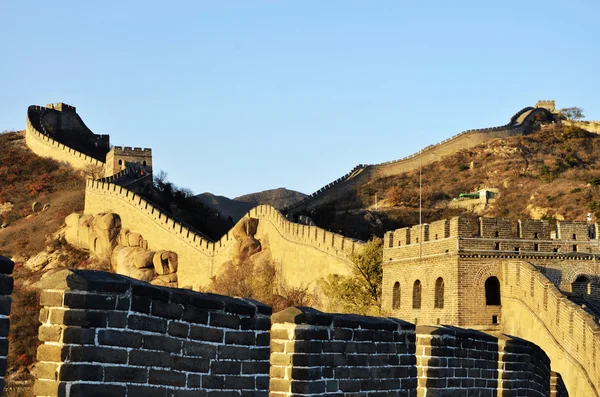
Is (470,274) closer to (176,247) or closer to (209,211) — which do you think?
(176,247)

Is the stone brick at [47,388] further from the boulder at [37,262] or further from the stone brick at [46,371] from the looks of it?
the boulder at [37,262]

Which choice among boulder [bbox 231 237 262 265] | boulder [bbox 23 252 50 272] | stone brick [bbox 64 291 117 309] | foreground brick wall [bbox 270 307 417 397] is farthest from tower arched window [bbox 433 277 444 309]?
boulder [bbox 23 252 50 272]

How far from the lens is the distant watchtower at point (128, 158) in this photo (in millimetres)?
70812

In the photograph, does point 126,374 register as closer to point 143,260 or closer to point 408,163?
point 143,260

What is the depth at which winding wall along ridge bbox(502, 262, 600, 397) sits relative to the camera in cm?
2547

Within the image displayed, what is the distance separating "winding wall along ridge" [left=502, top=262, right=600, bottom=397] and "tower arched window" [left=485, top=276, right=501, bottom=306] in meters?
0.43

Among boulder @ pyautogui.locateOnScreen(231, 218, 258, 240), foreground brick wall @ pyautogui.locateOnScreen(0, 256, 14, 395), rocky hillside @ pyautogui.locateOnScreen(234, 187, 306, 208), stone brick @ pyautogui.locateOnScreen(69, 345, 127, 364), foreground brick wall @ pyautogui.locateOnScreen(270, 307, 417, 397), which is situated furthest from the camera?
rocky hillside @ pyautogui.locateOnScreen(234, 187, 306, 208)

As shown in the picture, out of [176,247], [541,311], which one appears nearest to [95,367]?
[541,311]

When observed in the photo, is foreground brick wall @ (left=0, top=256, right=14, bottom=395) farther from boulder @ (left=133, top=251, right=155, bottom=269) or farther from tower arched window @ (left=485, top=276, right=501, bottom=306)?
boulder @ (left=133, top=251, right=155, bottom=269)

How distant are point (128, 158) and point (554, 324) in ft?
156

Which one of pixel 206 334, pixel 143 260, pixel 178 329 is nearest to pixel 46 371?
pixel 178 329

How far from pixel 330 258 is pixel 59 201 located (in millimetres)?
33578

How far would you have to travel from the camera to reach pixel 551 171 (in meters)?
81.4

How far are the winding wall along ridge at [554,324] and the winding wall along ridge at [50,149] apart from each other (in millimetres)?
48422
